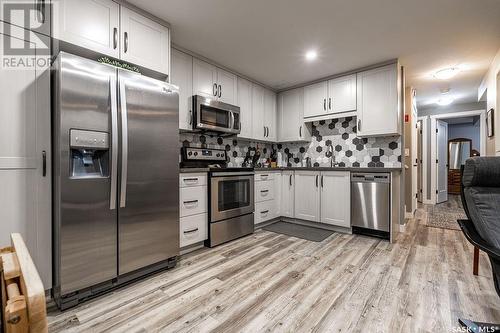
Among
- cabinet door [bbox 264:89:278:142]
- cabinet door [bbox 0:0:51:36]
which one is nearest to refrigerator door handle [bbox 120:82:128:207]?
cabinet door [bbox 0:0:51:36]

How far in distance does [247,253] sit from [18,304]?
7.68 feet

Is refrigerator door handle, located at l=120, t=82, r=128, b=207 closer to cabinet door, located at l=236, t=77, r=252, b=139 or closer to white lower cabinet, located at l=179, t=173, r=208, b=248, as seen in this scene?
white lower cabinet, located at l=179, t=173, r=208, b=248

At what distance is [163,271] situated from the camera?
2.23 metres

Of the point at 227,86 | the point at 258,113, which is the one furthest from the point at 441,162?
the point at 227,86

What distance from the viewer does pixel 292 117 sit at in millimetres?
4270

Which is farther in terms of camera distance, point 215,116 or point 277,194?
point 277,194

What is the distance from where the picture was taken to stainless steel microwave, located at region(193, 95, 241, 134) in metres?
2.94

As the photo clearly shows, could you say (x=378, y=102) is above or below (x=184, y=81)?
below

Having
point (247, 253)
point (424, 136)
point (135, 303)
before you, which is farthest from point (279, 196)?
point (424, 136)

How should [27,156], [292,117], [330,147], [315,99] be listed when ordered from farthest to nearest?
[292,117]
[330,147]
[315,99]
[27,156]

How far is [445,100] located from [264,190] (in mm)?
4751

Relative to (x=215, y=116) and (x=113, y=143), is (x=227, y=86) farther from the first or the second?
(x=113, y=143)

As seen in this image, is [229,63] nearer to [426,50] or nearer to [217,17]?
[217,17]

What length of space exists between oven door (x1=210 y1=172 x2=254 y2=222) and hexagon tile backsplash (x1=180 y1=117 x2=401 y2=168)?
0.68 meters
